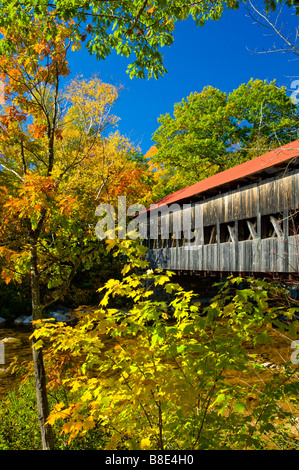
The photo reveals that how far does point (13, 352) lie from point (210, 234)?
838 cm

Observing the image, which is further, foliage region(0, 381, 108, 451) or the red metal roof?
the red metal roof

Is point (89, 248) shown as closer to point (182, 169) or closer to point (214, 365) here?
point (214, 365)

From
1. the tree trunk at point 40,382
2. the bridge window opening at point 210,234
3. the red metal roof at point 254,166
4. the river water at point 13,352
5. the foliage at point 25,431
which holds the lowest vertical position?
the river water at point 13,352

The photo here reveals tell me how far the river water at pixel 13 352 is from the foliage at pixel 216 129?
14311 millimetres

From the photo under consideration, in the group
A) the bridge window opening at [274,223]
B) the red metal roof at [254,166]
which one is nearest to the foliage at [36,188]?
the red metal roof at [254,166]

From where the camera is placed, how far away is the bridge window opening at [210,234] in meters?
12.3

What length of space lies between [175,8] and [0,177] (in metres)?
3.28

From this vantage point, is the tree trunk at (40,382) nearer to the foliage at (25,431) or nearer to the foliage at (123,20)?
the foliage at (25,431)

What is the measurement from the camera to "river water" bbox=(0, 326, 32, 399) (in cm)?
702

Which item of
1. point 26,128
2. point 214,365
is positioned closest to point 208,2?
point 26,128

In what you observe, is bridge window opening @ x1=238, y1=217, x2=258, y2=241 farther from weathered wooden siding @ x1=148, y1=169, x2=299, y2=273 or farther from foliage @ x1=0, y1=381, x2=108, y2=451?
foliage @ x1=0, y1=381, x2=108, y2=451

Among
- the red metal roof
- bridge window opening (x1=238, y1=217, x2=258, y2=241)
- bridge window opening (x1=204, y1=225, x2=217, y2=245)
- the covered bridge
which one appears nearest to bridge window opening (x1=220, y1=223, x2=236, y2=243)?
the covered bridge

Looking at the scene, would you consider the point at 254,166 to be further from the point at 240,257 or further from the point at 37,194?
the point at 37,194

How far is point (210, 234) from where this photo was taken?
12992 millimetres
